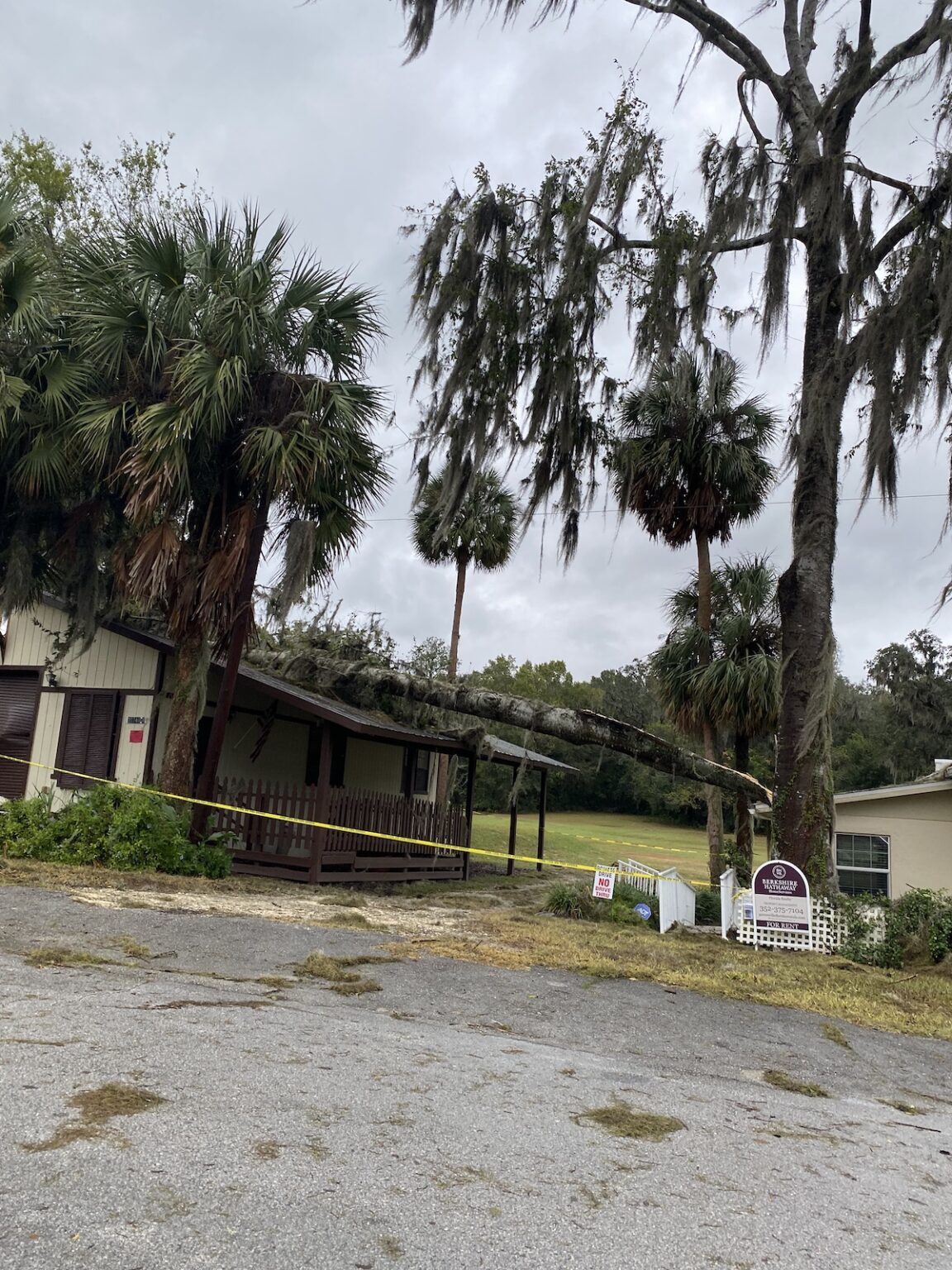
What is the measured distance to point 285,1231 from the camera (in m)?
2.50

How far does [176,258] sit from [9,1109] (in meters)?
10.8

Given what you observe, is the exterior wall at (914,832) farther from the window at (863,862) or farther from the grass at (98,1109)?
the grass at (98,1109)

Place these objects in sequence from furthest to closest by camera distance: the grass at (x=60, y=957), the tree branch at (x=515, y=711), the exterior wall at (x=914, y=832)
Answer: the exterior wall at (x=914, y=832) → the tree branch at (x=515, y=711) → the grass at (x=60, y=957)

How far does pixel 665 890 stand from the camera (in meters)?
11.5

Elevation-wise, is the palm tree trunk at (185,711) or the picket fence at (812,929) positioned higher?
the palm tree trunk at (185,711)

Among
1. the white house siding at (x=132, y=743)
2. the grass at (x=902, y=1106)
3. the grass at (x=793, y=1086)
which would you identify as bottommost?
the grass at (x=902, y=1106)

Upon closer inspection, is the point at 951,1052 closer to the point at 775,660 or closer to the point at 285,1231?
the point at 285,1231

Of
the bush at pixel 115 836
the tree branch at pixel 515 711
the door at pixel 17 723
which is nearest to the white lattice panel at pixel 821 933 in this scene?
the tree branch at pixel 515 711

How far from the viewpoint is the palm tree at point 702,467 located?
1770cm

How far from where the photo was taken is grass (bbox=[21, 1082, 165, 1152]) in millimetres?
2889

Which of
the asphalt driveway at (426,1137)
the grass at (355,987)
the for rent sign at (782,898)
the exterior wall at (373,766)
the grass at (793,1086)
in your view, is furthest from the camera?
the exterior wall at (373,766)

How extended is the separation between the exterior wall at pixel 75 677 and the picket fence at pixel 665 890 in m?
7.16

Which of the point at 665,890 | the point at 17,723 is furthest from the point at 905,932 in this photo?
the point at 17,723

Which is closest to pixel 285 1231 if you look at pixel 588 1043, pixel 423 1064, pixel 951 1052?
pixel 423 1064
